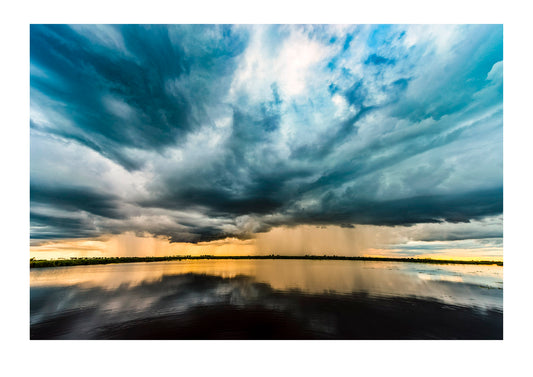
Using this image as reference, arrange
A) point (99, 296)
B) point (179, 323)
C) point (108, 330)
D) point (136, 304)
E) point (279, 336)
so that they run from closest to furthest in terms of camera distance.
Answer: point (279, 336) < point (108, 330) < point (179, 323) < point (136, 304) < point (99, 296)

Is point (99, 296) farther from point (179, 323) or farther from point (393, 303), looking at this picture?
point (393, 303)

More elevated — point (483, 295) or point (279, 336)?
point (279, 336)

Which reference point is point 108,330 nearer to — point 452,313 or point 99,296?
point 99,296

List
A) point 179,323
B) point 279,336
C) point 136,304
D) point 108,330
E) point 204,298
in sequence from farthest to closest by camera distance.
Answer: point 204,298, point 136,304, point 179,323, point 108,330, point 279,336

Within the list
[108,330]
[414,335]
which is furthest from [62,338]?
[414,335]

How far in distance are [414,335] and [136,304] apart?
106 ft

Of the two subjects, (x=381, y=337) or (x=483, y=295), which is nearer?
(x=381, y=337)

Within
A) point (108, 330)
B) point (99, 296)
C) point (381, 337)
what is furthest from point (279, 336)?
point (99, 296)

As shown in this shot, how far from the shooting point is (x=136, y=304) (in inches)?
1160

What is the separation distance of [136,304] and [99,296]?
425 inches

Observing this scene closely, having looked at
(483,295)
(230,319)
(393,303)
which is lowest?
(483,295)

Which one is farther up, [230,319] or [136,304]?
[230,319]

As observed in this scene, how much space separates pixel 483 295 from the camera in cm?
3691

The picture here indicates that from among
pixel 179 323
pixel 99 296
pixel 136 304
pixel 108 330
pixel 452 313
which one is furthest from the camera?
pixel 99 296
